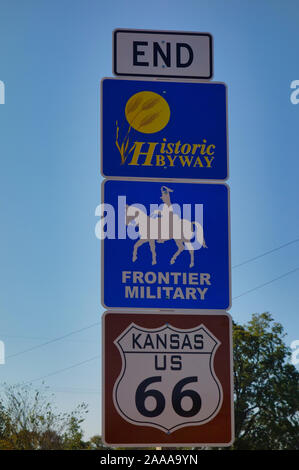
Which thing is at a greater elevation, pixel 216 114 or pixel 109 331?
pixel 216 114

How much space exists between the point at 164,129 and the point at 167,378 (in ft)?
5.64

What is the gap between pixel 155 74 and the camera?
20.3 feet

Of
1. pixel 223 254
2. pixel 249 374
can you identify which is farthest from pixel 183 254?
pixel 249 374

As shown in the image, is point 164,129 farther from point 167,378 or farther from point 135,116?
point 167,378

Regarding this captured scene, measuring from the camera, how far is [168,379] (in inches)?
222

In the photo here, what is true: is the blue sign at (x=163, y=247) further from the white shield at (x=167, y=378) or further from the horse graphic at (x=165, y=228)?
the white shield at (x=167, y=378)

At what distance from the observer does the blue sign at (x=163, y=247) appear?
18.8ft

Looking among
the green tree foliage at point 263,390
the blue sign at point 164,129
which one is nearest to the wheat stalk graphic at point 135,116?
the blue sign at point 164,129

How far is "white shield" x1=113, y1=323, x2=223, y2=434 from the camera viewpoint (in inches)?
220

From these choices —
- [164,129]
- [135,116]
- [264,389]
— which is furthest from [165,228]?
[264,389]

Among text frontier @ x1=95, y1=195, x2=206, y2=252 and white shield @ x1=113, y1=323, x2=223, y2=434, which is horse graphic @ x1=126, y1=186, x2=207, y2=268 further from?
white shield @ x1=113, y1=323, x2=223, y2=434

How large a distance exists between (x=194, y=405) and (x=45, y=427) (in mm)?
32732

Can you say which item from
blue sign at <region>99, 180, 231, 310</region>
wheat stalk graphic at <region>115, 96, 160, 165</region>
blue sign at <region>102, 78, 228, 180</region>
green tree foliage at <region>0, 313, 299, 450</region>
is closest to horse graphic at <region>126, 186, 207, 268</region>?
blue sign at <region>99, 180, 231, 310</region>
